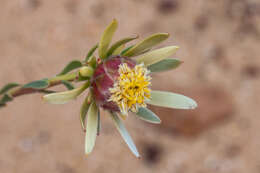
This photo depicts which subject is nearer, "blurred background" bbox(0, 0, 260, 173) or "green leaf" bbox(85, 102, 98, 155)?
"green leaf" bbox(85, 102, 98, 155)

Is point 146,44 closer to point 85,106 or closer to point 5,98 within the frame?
point 85,106

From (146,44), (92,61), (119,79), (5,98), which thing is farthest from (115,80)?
(5,98)

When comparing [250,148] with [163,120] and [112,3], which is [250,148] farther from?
[112,3]

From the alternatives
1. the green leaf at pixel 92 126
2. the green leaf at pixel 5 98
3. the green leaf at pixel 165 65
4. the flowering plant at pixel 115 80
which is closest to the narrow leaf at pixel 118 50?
the flowering plant at pixel 115 80

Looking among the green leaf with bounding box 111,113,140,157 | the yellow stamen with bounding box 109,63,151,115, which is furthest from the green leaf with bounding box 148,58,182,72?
the green leaf with bounding box 111,113,140,157

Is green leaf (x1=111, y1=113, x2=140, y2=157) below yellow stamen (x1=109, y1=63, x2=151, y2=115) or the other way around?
below

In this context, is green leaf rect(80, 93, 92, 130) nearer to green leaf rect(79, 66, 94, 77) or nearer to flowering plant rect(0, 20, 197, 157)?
flowering plant rect(0, 20, 197, 157)
